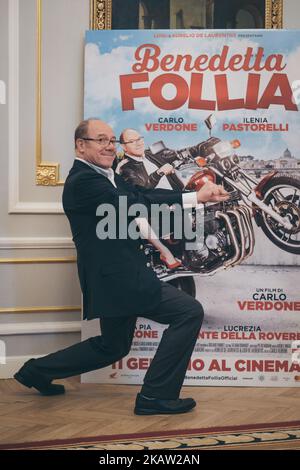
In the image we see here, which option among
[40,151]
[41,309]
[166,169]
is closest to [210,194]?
[166,169]

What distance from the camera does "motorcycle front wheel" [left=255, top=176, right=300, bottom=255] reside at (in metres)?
4.30

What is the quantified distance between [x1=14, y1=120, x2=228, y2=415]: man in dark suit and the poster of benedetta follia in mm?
359

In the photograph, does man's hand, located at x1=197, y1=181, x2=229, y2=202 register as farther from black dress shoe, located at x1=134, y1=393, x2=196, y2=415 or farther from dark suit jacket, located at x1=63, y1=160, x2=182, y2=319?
black dress shoe, located at x1=134, y1=393, x2=196, y2=415

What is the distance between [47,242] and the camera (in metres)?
4.57

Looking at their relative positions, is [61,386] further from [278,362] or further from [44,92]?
[44,92]

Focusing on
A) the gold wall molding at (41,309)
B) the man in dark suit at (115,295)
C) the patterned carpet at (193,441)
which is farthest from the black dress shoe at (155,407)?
the gold wall molding at (41,309)

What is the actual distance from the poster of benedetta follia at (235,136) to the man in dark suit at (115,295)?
1.18 ft

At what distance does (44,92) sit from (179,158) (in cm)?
92

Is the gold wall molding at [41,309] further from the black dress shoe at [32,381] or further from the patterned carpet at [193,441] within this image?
the patterned carpet at [193,441]

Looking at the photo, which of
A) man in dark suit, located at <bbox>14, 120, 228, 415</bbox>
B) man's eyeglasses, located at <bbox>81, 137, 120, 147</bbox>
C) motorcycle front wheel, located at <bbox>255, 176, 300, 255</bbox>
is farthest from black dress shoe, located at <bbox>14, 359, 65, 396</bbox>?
motorcycle front wheel, located at <bbox>255, 176, 300, 255</bbox>

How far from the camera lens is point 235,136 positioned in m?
4.31
